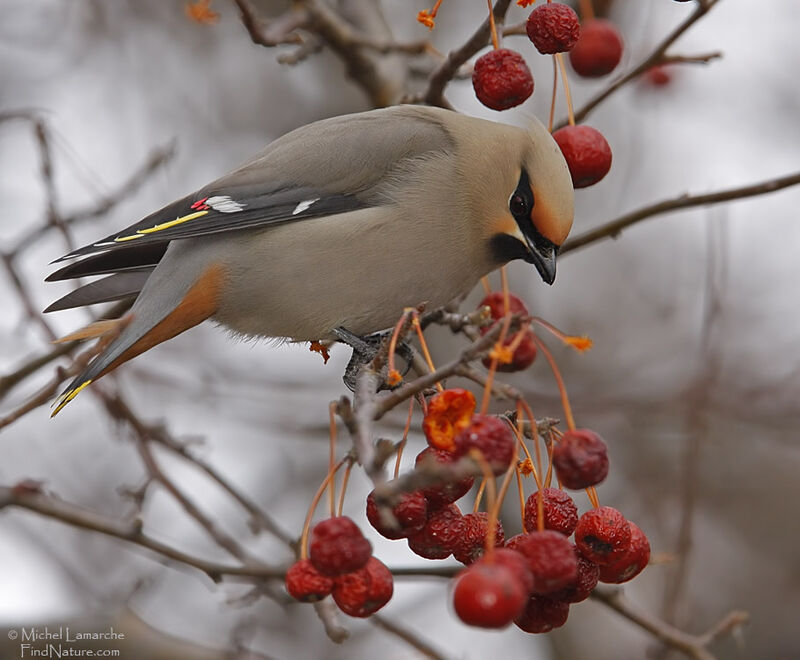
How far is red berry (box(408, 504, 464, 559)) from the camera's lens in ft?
6.75

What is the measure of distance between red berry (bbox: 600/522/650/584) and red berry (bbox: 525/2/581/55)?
1.12 m

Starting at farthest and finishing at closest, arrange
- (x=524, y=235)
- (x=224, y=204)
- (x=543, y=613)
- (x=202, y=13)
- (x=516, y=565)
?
(x=202, y=13) → (x=224, y=204) → (x=524, y=235) → (x=543, y=613) → (x=516, y=565)

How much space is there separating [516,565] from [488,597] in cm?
12

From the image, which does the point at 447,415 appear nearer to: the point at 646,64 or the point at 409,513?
the point at 409,513

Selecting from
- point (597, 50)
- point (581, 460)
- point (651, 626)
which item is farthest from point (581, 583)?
point (597, 50)

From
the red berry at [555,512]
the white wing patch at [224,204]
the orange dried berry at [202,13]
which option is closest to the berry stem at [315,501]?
the red berry at [555,512]

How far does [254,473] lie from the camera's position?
6098mm

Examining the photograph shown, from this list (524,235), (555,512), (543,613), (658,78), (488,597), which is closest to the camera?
(488,597)

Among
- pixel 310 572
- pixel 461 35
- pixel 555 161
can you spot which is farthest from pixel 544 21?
pixel 461 35

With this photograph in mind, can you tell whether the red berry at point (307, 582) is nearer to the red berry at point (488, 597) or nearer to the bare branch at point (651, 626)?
the red berry at point (488, 597)

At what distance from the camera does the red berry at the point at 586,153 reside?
9.29 feet

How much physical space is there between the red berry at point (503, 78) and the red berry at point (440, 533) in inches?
42.1

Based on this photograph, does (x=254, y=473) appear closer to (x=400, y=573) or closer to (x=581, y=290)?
(x=581, y=290)

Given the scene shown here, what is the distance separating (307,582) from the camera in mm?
1976
